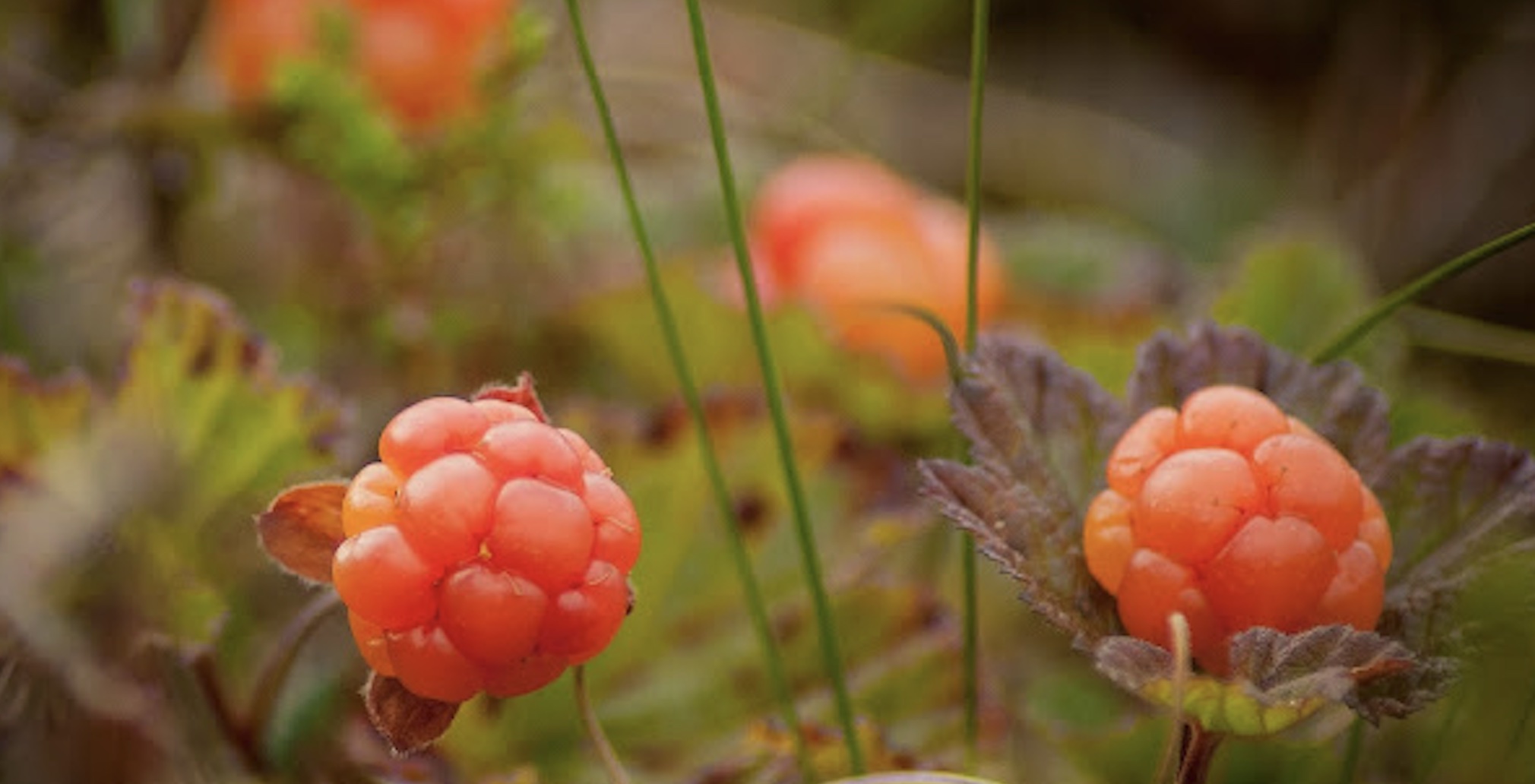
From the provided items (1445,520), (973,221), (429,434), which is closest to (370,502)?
(429,434)

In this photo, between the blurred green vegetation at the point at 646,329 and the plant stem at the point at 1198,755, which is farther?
the blurred green vegetation at the point at 646,329

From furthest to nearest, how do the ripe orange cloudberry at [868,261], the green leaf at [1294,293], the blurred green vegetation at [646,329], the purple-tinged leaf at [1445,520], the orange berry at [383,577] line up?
the ripe orange cloudberry at [868,261] → the green leaf at [1294,293] → the blurred green vegetation at [646,329] → the purple-tinged leaf at [1445,520] → the orange berry at [383,577]

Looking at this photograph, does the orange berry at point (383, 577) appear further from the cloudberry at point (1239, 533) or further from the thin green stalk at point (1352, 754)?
the thin green stalk at point (1352, 754)

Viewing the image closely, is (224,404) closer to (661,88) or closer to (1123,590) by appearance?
(1123,590)

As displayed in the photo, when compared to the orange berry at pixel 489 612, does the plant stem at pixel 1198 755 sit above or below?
above

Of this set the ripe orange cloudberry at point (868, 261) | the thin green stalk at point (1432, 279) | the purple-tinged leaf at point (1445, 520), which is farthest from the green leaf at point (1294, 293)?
the purple-tinged leaf at point (1445, 520)

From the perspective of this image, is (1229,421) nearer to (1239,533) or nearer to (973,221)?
(1239,533)

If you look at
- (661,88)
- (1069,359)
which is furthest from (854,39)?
(1069,359)

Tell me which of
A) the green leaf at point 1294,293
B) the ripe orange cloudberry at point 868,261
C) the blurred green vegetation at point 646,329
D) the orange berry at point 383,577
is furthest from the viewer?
the ripe orange cloudberry at point 868,261
